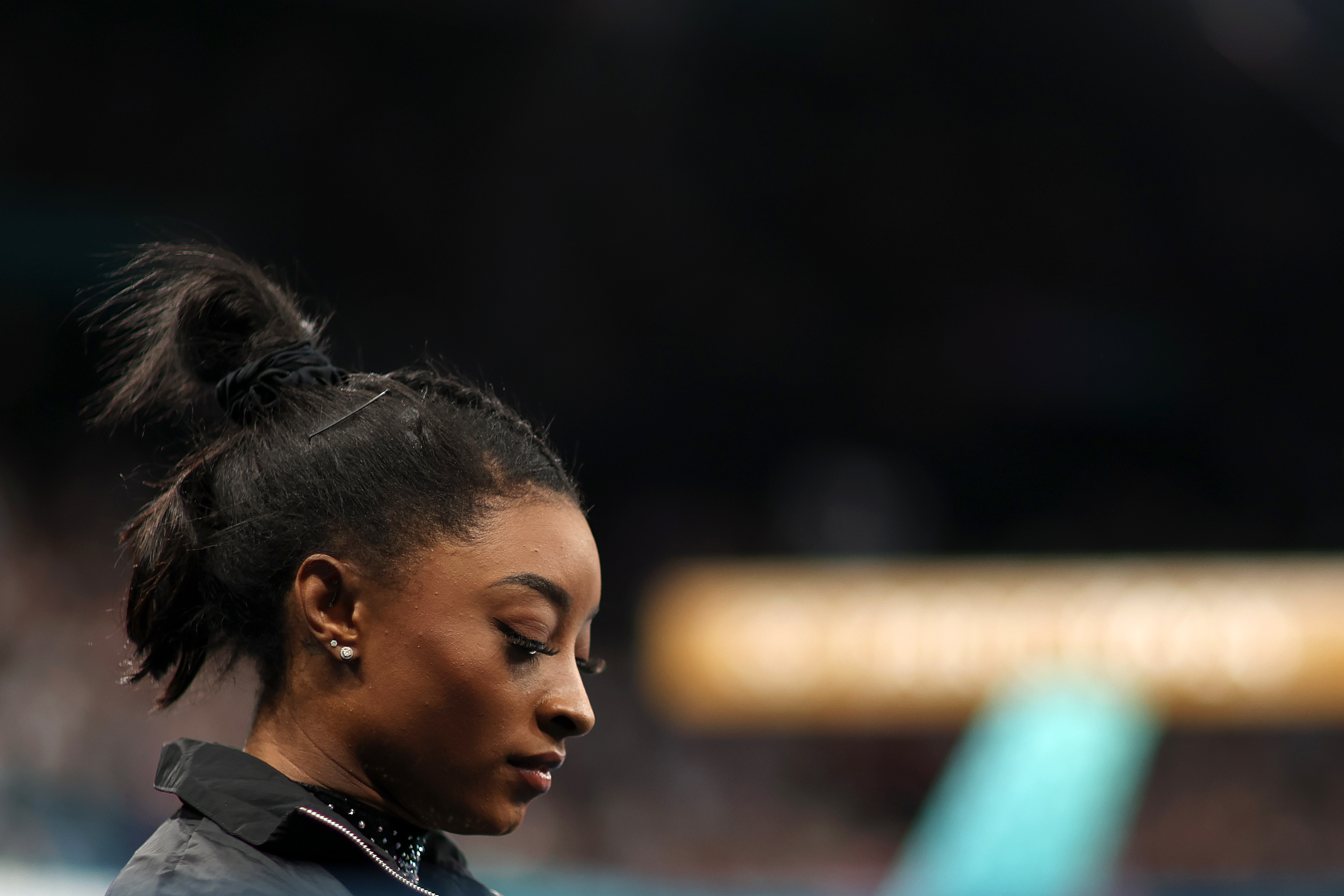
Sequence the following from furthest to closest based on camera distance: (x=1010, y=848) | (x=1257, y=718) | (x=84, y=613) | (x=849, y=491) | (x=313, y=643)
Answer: (x=849, y=491) → (x=1257, y=718) → (x=1010, y=848) → (x=84, y=613) → (x=313, y=643)

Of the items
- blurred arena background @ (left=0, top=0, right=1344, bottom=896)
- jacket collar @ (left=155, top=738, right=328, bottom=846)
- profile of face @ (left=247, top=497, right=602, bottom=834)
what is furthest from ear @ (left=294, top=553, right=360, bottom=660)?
blurred arena background @ (left=0, top=0, right=1344, bottom=896)

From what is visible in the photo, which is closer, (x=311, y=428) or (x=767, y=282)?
(x=311, y=428)

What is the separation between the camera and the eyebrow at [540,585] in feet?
3.37

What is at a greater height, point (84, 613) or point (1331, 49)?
point (1331, 49)

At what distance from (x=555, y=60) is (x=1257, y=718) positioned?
16.2 ft

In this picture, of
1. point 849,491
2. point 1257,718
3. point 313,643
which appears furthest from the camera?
point 849,491

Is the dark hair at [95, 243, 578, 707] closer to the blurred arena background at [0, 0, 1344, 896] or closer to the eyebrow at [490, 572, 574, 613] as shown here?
the eyebrow at [490, 572, 574, 613]

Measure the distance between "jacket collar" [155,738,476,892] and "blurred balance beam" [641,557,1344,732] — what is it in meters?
5.74

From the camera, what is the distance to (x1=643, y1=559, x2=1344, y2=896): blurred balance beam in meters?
6.53

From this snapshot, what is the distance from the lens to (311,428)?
1.10m

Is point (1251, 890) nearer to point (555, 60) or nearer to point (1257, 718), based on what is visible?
point (1257, 718)

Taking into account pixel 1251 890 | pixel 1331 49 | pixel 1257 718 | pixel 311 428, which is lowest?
pixel 311 428

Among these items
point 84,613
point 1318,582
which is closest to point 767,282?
point 1318,582

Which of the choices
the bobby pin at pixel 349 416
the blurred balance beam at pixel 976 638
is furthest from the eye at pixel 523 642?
the blurred balance beam at pixel 976 638
